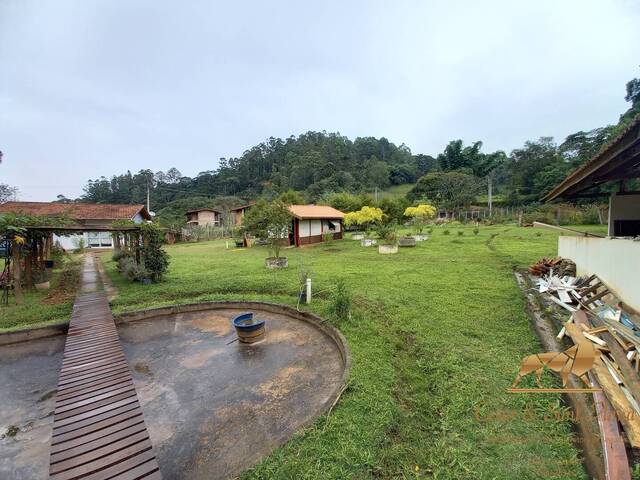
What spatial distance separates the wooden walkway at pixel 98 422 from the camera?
2570mm

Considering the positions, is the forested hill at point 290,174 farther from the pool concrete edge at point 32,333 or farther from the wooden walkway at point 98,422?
the wooden walkway at point 98,422

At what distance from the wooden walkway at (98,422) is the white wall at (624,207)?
36.7ft

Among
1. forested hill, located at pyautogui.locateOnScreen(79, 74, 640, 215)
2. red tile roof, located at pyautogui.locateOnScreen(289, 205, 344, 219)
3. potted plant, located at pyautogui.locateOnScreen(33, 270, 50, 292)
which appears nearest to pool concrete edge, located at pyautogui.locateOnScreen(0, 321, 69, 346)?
potted plant, located at pyautogui.locateOnScreen(33, 270, 50, 292)

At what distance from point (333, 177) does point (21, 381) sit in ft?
164

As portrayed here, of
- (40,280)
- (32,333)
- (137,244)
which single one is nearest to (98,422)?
(32,333)

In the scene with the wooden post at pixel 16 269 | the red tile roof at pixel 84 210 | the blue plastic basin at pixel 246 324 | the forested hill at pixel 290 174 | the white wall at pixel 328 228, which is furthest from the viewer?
the forested hill at pixel 290 174

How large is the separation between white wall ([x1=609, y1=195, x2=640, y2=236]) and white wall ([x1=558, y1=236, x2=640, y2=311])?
1318 mm

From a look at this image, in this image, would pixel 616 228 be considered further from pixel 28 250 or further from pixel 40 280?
pixel 40 280

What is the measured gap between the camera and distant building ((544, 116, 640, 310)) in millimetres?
4602

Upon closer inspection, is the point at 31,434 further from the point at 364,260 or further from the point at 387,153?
the point at 387,153

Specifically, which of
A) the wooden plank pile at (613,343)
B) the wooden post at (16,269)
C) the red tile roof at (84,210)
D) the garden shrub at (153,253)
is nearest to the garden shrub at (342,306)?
the wooden plank pile at (613,343)

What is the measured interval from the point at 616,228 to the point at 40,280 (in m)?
18.0

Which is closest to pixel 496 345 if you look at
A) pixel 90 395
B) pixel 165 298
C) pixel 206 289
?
pixel 90 395

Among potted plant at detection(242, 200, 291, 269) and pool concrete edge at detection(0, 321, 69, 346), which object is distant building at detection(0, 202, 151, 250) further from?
pool concrete edge at detection(0, 321, 69, 346)
